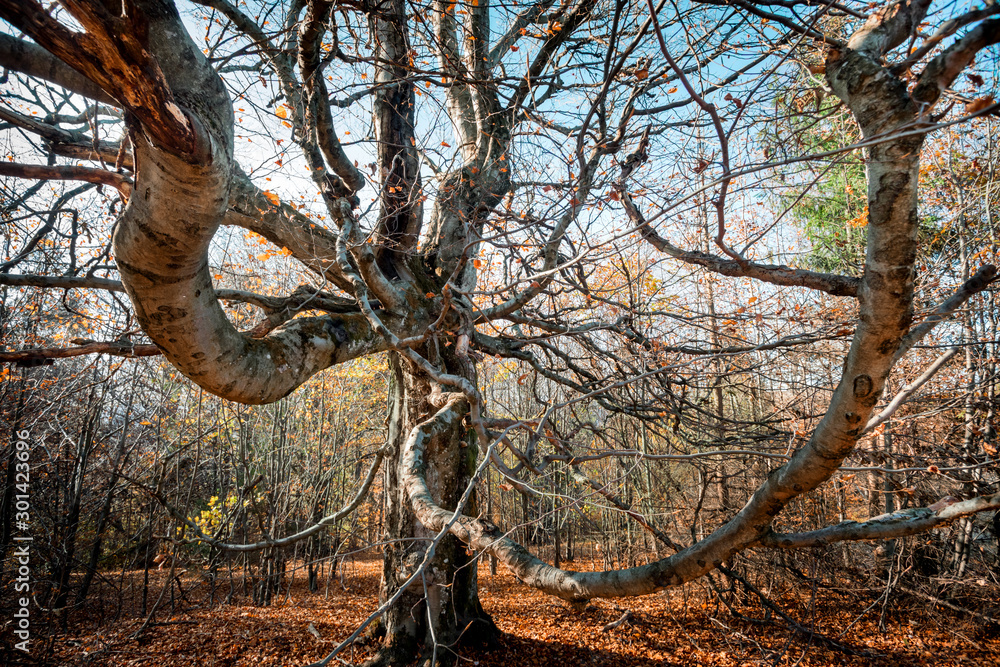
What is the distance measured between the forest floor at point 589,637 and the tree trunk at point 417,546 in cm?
53

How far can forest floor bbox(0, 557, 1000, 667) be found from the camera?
189 inches

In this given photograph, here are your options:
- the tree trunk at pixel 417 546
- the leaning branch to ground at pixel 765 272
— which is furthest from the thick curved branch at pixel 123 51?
the tree trunk at pixel 417 546

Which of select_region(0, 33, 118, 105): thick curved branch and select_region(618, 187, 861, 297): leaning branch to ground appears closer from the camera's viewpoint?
select_region(618, 187, 861, 297): leaning branch to ground

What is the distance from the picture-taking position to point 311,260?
3.69 meters

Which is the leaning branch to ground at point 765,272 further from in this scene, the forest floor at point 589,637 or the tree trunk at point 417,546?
the forest floor at point 589,637

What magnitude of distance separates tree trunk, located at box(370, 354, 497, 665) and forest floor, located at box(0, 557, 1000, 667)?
53 cm

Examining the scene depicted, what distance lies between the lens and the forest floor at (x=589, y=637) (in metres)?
4.80

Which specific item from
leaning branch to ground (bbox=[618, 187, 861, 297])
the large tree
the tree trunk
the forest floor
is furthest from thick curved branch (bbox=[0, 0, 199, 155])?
the forest floor

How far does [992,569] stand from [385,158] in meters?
8.24

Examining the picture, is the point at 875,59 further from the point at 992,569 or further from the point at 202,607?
the point at 202,607

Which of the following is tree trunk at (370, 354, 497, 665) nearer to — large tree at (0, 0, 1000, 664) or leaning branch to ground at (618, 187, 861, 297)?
large tree at (0, 0, 1000, 664)

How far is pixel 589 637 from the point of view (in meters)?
5.82

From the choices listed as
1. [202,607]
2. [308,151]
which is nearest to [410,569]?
[308,151]

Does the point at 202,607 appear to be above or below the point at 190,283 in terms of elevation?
below
